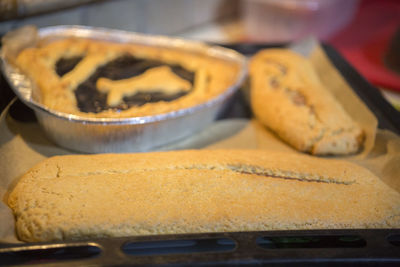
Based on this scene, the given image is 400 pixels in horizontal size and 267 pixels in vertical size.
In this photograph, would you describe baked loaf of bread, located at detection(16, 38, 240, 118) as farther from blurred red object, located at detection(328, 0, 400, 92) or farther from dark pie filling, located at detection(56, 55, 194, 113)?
blurred red object, located at detection(328, 0, 400, 92)

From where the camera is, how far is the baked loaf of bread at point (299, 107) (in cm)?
109

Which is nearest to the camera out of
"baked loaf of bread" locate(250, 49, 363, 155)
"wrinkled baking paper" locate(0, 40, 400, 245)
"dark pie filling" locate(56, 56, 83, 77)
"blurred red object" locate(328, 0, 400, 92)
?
"wrinkled baking paper" locate(0, 40, 400, 245)

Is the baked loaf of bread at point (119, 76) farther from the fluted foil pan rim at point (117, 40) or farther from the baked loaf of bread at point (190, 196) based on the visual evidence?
the baked loaf of bread at point (190, 196)

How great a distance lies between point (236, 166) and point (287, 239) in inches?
9.6

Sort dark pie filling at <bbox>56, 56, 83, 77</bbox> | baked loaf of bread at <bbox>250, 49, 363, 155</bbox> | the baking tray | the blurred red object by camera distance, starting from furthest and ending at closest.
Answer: the blurred red object < dark pie filling at <bbox>56, 56, 83, 77</bbox> < baked loaf of bread at <bbox>250, 49, 363, 155</bbox> < the baking tray

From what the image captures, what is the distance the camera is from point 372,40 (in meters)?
2.01

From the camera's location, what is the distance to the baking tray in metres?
0.63

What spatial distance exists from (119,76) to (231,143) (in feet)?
1.55

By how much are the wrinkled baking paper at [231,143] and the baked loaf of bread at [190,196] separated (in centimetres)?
8

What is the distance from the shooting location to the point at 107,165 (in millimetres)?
882

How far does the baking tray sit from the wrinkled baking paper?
127mm

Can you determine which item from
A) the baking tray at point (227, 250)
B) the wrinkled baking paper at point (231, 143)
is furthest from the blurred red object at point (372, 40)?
the baking tray at point (227, 250)

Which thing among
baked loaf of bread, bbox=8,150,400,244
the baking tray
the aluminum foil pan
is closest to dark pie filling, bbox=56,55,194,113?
the aluminum foil pan

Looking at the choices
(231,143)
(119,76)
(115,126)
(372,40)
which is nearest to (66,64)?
(119,76)
